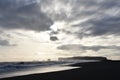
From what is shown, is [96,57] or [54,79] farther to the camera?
[96,57]

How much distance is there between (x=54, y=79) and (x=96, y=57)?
547 feet

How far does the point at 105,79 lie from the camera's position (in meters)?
14.8

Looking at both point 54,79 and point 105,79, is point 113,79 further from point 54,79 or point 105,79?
point 54,79

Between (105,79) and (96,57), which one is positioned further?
(96,57)

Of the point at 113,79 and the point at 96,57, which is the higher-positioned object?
the point at 96,57

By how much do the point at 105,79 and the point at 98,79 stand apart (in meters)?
0.42

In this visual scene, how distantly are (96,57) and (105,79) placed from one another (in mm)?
166882

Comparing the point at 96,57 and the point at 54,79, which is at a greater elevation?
the point at 96,57

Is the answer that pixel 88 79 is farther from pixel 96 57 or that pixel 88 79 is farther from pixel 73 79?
pixel 96 57

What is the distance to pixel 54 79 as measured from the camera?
1539 centimetres

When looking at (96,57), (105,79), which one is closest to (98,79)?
(105,79)

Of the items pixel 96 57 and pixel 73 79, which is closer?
pixel 73 79

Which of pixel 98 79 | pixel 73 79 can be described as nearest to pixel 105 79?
pixel 98 79

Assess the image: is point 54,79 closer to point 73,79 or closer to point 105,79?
point 73,79
